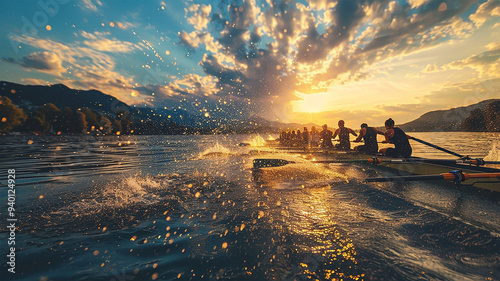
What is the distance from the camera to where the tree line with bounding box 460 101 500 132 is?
91.2 meters

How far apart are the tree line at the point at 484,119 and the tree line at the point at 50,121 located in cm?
20440

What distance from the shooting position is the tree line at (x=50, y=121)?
70.6m

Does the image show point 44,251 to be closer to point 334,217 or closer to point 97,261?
point 97,261

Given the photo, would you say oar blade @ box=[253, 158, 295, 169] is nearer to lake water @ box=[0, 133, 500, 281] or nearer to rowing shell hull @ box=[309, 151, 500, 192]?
lake water @ box=[0, 133, 500, 281]

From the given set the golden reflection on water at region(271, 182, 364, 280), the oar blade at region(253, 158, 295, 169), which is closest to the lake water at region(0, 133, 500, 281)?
the golden reflection on water at region(271, 182, 364, 280)

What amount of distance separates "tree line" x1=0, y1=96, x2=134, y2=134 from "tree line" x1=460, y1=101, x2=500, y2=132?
204 meters

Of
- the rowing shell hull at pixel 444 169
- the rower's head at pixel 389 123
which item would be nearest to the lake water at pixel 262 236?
the rowing shell hull at pixel 444 169

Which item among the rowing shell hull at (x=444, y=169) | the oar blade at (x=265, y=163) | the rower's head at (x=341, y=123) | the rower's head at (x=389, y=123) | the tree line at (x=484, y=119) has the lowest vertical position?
the oar blade at (x=265, y=163)

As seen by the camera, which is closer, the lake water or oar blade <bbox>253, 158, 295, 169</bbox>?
the lake water

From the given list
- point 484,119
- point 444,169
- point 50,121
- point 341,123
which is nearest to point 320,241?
point 444,169

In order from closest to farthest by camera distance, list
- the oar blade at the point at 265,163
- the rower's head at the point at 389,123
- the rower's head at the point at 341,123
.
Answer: the rower's head at the point at 389,123, the oar blade at the point at 265,163, the rower's head at the point at 341,123

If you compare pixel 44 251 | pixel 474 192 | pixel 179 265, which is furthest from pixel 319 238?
pixel 474 192

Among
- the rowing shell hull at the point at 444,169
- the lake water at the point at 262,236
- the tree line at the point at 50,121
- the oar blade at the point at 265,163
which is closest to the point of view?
the lake water at the point at 262,236

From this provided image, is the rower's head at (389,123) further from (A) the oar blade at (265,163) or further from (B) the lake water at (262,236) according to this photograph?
(A) the oar blade at (265,163)
